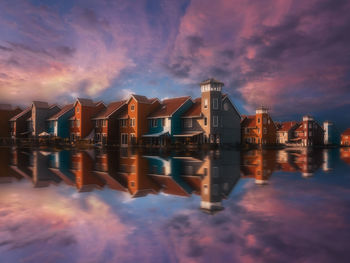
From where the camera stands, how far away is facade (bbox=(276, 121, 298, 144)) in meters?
99.4

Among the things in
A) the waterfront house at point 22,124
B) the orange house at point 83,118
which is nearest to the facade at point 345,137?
the orange house at point 83,118

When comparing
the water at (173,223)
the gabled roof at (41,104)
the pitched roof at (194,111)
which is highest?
the gabled roof at (41,104)

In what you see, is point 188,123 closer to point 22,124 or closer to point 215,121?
point 215,121

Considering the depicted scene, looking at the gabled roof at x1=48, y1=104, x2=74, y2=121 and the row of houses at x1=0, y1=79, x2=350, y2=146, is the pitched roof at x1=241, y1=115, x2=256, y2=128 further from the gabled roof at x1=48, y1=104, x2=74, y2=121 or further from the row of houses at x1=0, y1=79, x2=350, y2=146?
the gabled roof at x1=48, y1=104, x2=74, y2=121

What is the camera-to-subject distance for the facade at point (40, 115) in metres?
75.6

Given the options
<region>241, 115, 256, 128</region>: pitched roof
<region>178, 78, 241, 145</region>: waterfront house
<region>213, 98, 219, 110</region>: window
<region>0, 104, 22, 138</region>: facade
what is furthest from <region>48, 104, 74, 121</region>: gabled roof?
<region>241, 115, 256, 128</region>: pitched roof

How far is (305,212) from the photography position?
788 centimetres

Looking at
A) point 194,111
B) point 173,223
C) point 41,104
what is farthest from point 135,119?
point 173,223

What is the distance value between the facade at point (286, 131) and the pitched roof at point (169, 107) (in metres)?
55.0

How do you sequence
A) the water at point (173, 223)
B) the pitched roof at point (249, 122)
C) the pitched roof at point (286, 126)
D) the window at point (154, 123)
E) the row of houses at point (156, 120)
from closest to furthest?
the water at point (173, 223) < the row of houses at point (156, 120) < the window at point (154, 123) < the pitched roof at point (249, 122) < the pitched roof at point (286, 126)

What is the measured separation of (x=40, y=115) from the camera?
76750 mm

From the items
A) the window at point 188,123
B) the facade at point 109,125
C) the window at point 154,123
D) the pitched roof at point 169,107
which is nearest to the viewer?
the window at point 188,123

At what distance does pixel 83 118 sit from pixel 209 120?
32.9 m

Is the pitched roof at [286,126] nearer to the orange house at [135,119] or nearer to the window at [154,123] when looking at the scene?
the orange house at [135,119]
